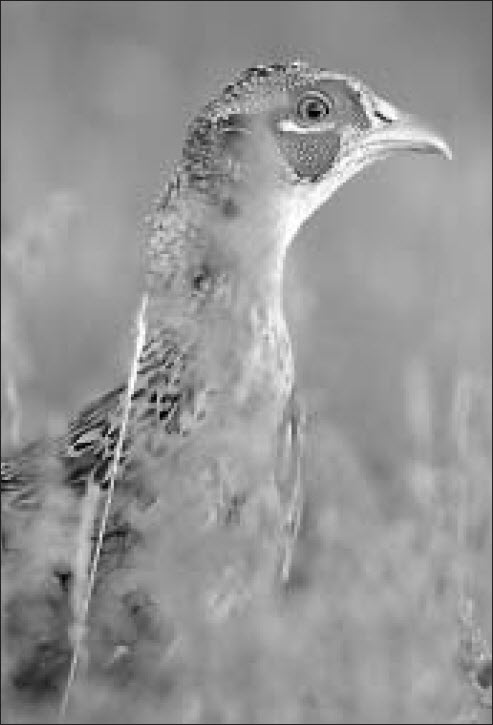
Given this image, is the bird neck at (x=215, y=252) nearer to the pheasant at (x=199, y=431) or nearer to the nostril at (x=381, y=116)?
the pheasant at (x=199, y=431)

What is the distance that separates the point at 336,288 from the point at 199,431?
4.05 m

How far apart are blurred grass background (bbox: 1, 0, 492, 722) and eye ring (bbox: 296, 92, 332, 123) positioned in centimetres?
36

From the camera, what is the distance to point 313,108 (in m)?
5.15

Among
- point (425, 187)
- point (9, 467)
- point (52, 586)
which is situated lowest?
point (52, 586)

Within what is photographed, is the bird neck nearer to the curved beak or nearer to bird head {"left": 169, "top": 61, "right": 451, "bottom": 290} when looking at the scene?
bird head {"left": 169, "top": 61, "right": 451, "bottom": 290}

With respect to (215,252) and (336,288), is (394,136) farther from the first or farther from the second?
(336,288)

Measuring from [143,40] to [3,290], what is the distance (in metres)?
6.08

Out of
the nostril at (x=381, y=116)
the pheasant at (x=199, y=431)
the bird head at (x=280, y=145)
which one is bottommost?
the pheasant at (x=199, y=431)

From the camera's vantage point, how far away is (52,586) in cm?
396

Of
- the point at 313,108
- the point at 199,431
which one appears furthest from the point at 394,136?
the point at 199,431

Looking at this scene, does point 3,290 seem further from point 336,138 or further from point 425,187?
point 425,187

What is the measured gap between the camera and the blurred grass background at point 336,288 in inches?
145

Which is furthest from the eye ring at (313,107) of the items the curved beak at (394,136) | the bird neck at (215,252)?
the bird neck at (215,252)

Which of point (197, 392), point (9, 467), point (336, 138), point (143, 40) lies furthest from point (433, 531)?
point (143, 40)
